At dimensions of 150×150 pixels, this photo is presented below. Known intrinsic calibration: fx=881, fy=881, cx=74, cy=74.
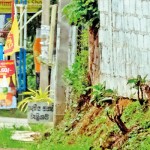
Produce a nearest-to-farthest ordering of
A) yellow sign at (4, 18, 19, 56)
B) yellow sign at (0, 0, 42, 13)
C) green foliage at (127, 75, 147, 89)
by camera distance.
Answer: green foliage at (127, 75, 147, 89)
yellow sign at (4, 18, 19, 56)
yellow sign at (0, 0, 42, 13)

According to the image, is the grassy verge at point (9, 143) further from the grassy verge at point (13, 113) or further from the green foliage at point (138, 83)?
the grassy verge at point (13, 113)

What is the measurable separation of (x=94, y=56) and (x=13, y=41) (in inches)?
347

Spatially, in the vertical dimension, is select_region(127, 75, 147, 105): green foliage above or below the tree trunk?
below

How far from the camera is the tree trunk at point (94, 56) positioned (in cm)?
1282

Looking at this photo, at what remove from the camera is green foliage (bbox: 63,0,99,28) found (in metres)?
12.8

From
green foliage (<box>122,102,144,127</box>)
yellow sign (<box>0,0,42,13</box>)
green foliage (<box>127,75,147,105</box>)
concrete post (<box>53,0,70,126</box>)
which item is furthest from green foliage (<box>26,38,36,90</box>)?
green foliage (<box>127,75,147,105</box>)

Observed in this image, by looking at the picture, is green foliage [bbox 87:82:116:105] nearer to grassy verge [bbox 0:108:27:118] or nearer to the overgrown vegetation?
the overgrown vegetation

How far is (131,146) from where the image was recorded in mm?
9695

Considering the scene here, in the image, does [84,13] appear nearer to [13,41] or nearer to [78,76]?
[78,76]

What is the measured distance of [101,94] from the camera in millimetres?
12078

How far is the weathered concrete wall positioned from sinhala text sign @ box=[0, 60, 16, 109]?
940cm

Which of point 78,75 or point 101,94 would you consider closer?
point 101,94

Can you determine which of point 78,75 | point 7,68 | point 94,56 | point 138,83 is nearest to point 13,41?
point 7,68

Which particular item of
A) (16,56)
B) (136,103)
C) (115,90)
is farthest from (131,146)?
(16,56)
